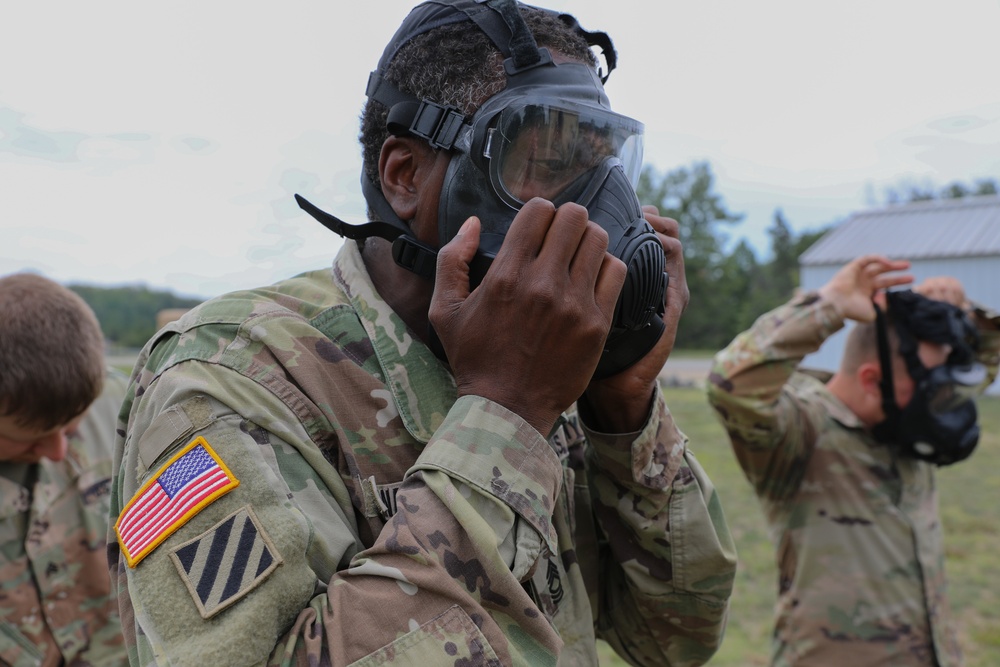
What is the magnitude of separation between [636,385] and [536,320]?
1.60ft

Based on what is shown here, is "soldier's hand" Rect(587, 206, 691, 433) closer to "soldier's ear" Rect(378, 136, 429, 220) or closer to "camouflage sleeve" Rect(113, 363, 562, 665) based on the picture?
"camouflage sleeve" Rect(113, 363, 562, 665)

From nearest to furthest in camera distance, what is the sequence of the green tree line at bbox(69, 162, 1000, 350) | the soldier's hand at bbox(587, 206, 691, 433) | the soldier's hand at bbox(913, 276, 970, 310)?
the soldier's hand at bbox(587, 206, 691, 433)
the soldier's hand at bbox(913, 276, 970, 310)
the green tree line at bbox(69, 162, 1000, 350)

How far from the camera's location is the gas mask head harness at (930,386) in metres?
4.06

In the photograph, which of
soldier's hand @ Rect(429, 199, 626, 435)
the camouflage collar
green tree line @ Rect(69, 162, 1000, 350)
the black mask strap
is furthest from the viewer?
green tree line @ Rect(69, 162, 1000, 350)

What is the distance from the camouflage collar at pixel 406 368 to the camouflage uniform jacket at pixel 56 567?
6.34ft

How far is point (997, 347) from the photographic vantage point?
4.81 m

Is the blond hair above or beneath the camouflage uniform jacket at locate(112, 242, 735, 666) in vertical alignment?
beneath

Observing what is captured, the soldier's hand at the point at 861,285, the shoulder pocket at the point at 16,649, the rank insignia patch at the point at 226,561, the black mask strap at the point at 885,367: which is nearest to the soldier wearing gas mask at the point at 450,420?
the rank insignia patch at the point at 226,561

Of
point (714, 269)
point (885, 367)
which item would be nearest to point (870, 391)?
point (885, 367)

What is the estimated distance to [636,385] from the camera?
73.2 inches

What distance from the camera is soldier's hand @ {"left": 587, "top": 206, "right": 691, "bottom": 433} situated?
186cm

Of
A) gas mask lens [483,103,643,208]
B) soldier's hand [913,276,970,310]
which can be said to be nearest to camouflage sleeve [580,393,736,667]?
gas mask lens [483,103,643,208]

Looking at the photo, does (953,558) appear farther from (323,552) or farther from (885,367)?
(323,552)

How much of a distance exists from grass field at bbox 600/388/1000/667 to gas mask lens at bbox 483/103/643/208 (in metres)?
5.32
